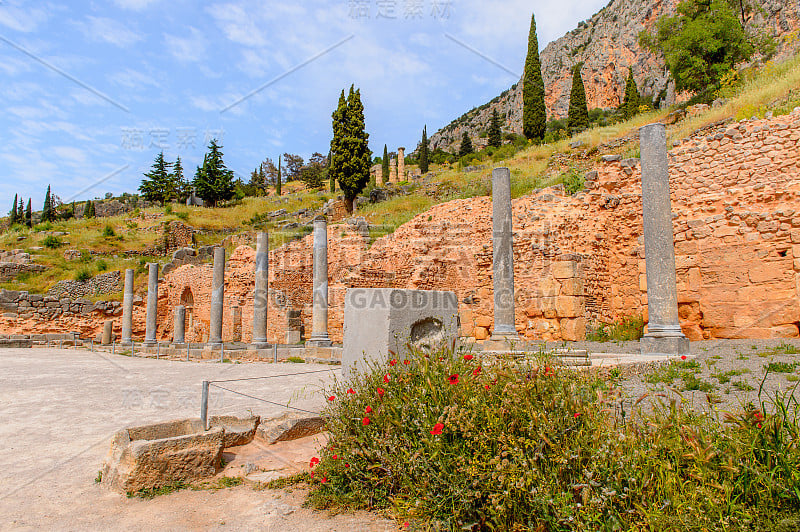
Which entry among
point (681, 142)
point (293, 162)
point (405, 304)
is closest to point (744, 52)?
point (681, 142)

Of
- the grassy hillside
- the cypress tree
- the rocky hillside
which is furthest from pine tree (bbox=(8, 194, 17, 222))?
the rocky hillside

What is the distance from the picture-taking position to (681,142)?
1468cm

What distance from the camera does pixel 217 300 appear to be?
20859 mm

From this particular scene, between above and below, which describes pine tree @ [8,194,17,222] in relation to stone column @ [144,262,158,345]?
above

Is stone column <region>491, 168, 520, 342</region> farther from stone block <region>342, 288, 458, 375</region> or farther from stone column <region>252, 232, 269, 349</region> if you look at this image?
stone column <region>252, 232, 269, 349</region>

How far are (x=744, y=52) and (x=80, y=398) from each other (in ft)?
106

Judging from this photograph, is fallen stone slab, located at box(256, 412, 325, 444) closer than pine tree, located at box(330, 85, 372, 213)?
Yes

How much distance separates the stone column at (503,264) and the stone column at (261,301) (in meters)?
9.62

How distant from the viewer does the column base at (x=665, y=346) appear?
32.1 ft

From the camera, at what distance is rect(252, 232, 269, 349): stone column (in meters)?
18.5

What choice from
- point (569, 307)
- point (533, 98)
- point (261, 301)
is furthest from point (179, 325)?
point (533, 98)

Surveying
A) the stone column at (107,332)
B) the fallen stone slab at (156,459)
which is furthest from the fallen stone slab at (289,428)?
the stone column at (107,332)

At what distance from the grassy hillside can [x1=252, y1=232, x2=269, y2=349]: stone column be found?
6.83 m

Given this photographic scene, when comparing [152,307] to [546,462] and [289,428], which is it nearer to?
[289,428]
